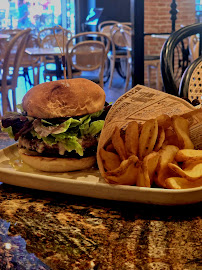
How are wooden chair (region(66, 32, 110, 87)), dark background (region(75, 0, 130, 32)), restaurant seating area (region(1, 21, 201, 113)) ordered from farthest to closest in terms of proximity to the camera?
dark background (region(75, 0, 130, 32)) → wooden chair (region(66, 32, 110, 87)) → restaurant seating area (region(1, 21, 201, 113))

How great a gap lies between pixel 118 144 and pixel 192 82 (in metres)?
0.99

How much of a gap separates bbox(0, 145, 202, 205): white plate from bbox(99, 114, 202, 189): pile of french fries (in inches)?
0.6

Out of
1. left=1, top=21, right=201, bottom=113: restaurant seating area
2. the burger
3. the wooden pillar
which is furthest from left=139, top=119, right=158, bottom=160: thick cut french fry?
the wooden pillar

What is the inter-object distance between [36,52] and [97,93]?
5053 millimetres

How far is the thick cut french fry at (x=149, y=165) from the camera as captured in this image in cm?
71

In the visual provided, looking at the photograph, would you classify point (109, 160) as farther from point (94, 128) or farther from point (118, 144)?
point (94, 128)

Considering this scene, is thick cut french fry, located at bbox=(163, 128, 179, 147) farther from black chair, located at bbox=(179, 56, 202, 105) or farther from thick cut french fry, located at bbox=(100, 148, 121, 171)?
black chair, located at bbox=(179, 56, 202, 105)

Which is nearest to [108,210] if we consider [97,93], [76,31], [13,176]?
[13,176]

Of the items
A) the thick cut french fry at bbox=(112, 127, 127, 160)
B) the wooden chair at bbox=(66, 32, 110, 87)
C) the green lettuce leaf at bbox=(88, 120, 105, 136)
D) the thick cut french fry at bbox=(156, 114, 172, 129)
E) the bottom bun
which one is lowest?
the wooden chair at bbox=(66, 32, 110, 87)

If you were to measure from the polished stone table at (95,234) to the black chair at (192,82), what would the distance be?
3.12ft

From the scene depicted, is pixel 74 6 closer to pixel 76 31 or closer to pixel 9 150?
pixel 76 31

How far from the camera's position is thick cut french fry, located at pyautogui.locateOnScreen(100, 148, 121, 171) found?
2.52 ft

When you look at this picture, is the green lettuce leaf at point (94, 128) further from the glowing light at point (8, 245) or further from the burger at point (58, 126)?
the glowing light at point (8, 245)

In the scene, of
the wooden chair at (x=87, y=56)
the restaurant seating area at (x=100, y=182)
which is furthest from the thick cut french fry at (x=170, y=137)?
the wooden chair at (x=87, y=56)
